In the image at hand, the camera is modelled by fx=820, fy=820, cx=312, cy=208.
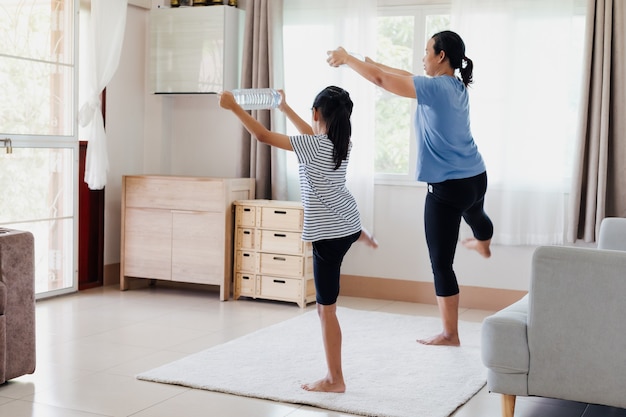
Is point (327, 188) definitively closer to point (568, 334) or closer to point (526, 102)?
point (568, 334)

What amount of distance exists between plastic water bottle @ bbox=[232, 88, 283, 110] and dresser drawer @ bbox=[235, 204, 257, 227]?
1.48 meters

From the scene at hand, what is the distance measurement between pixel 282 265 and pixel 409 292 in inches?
35.8

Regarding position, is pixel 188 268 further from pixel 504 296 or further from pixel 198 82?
pixel 504 296

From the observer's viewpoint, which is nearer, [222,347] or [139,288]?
[222,347]

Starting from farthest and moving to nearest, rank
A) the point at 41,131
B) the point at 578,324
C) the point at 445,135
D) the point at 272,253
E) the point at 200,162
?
the point at 200,162
the point at 272,253
the point at 41,131
the point at 445,135
the point at 578,324

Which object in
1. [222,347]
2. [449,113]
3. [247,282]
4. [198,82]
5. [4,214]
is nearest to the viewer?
[449,113]

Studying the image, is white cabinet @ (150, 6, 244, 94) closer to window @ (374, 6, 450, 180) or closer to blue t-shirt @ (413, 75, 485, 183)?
window @ (374, 6, 450, 180)

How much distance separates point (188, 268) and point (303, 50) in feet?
5.63

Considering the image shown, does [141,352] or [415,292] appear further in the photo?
[415,292]

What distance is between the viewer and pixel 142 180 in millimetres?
5695

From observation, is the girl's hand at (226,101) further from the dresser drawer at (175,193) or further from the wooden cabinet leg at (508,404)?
the dresser drawer at (175,193)

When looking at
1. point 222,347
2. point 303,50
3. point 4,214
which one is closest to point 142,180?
point 4,214

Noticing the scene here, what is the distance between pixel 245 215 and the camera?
548 cm

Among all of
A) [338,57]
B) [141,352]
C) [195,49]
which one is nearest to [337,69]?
[195,49]
